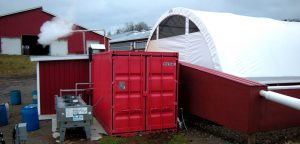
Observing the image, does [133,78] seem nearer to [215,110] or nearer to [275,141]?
[215,110]

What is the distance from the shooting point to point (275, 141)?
711 cm

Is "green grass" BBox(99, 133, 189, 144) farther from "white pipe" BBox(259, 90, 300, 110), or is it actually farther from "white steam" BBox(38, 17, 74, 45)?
"white steam" BBox(38, 17, 74, 45)

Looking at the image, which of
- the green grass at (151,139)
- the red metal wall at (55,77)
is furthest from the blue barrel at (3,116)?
the green grass at (151,139)

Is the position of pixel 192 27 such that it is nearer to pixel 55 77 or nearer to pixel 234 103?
pixel 234 103

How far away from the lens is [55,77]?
10305mm

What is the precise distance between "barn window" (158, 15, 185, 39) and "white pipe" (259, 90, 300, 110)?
5.41 metres

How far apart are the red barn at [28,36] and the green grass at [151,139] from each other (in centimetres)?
1927

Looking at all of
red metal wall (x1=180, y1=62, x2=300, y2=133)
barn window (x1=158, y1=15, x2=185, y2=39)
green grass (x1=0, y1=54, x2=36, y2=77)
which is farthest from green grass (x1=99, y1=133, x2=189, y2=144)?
green grass (x1=0, y1=54, x2=36, y2=77)

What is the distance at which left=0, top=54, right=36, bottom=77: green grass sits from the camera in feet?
73.6

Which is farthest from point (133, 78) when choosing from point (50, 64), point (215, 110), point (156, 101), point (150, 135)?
point (50, 64)

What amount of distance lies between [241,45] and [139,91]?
4.08 metres

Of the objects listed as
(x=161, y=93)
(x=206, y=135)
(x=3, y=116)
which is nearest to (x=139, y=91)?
(x=161, y=93)

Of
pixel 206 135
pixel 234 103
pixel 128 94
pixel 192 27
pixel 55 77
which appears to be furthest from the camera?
pixel 192 27

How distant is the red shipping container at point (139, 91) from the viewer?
7.32 meters
